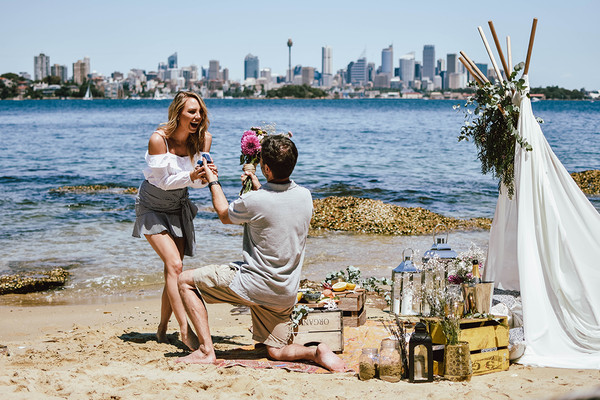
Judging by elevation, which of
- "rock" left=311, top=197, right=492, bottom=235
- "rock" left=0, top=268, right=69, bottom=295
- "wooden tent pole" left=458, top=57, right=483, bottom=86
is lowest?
"rock" left=0, top=268, right=69, bottom=295

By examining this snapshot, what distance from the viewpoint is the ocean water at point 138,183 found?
10.5 metres

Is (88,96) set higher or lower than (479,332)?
higher

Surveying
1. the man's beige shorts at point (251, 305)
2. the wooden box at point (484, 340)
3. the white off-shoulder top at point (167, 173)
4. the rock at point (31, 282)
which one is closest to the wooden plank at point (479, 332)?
the wooden box at point (484, 340)

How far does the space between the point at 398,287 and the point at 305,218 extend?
1850 millimetres

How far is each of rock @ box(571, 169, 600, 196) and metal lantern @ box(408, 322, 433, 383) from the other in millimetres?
16058

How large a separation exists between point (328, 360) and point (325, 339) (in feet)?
1.43

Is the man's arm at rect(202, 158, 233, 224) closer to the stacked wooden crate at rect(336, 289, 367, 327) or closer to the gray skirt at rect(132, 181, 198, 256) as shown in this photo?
the gray skirt at rect(132, 181, 198, 256)

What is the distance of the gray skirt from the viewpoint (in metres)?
5.82

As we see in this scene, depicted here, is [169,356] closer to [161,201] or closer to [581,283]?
[161,201]

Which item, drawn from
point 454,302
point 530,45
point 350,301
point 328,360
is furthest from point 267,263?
point 530,45

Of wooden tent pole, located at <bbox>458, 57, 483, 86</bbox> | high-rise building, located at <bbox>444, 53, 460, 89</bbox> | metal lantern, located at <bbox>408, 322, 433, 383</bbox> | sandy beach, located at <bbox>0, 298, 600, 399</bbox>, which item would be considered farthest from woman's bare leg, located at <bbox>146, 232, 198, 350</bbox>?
high-rise building, located at <bbox>444, 53, 460, 89</bbox>

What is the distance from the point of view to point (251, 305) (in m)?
5.28

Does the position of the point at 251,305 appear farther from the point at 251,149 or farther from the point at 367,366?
the point at 251,149

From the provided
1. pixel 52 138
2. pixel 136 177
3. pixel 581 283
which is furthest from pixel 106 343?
pixel 52 138
